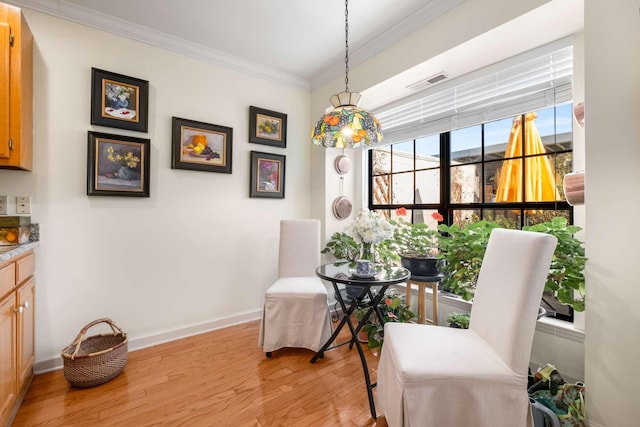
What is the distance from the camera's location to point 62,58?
205 cm

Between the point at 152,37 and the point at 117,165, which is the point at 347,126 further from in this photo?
the point at 152,37

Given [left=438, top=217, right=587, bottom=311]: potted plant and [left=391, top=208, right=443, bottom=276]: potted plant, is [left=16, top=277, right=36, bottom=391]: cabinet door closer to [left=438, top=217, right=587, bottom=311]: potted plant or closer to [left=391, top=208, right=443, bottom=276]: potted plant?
[left=391, top=208, right=443, bottom=276]: potted plant

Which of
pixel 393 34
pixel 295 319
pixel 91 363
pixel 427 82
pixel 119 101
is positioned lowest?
pixel 91 363

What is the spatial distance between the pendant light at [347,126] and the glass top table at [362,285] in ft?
2.90

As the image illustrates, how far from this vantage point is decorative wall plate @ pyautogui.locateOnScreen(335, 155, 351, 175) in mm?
3178

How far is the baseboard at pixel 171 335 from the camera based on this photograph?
2.01 meters

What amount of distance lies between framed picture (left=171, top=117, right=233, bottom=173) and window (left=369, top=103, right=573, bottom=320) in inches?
69.1

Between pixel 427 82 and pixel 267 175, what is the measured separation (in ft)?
5.73

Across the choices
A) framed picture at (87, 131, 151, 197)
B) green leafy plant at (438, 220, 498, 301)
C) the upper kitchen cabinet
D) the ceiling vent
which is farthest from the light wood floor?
the ceiling vent

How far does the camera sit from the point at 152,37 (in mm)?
2357

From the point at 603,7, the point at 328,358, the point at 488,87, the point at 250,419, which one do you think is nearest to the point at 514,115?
the point at 488,87

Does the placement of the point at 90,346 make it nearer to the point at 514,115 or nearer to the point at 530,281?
the point at 530,281

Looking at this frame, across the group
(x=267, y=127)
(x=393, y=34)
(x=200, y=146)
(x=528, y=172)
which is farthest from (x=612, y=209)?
(x=200, y=146)

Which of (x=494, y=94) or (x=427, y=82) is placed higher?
(x=427, y=82)
